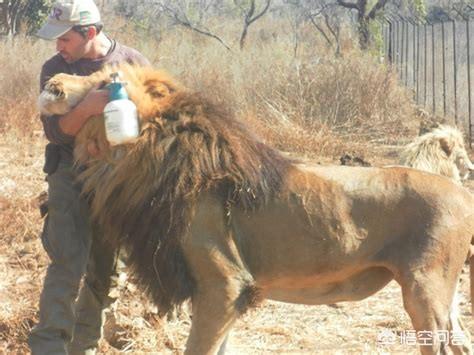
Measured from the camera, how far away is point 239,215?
13.2 ft

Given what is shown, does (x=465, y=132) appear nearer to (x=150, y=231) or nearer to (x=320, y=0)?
(x=150, y=231)

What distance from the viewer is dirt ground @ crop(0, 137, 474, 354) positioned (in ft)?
18.2

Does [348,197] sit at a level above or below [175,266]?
above

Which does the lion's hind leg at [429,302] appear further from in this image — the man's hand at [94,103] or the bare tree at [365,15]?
the bare tree at [365,15]

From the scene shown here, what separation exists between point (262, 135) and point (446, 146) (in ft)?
22.6

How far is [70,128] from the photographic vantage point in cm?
412

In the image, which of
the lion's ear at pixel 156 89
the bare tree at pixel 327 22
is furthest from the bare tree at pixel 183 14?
the lion's ear at pixel 156 89

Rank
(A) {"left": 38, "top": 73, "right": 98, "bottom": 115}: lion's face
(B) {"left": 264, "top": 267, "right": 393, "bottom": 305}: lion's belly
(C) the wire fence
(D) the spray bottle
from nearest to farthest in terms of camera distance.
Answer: (D) the spray bottle
(A) {"left": 38, "top": 73, "right": 98, "bottom": 115}: lion's face
(B) {"left": 264, "top": 267, "right": 393, "bottom": 305}: lion's belly
(C) the wire fence

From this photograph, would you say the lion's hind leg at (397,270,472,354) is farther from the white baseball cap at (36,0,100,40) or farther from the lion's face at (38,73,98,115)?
the white baseball cap at (36,0,100,40)

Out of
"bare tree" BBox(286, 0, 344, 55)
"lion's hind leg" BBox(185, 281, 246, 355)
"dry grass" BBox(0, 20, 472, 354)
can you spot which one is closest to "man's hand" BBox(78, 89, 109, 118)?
"lion's hind leg" BBox(185, 281, 246, 355)

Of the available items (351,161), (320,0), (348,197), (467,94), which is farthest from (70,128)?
(320,0)

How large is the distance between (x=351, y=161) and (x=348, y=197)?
624cm

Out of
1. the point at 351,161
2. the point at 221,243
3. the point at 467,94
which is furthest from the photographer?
the point at 467,94

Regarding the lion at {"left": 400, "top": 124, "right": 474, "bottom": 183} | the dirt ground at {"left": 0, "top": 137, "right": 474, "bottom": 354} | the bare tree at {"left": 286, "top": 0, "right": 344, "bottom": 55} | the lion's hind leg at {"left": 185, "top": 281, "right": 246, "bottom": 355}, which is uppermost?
the bare tree at {"left": 286, "top": 0, "right": 344, "bottom": 55}
